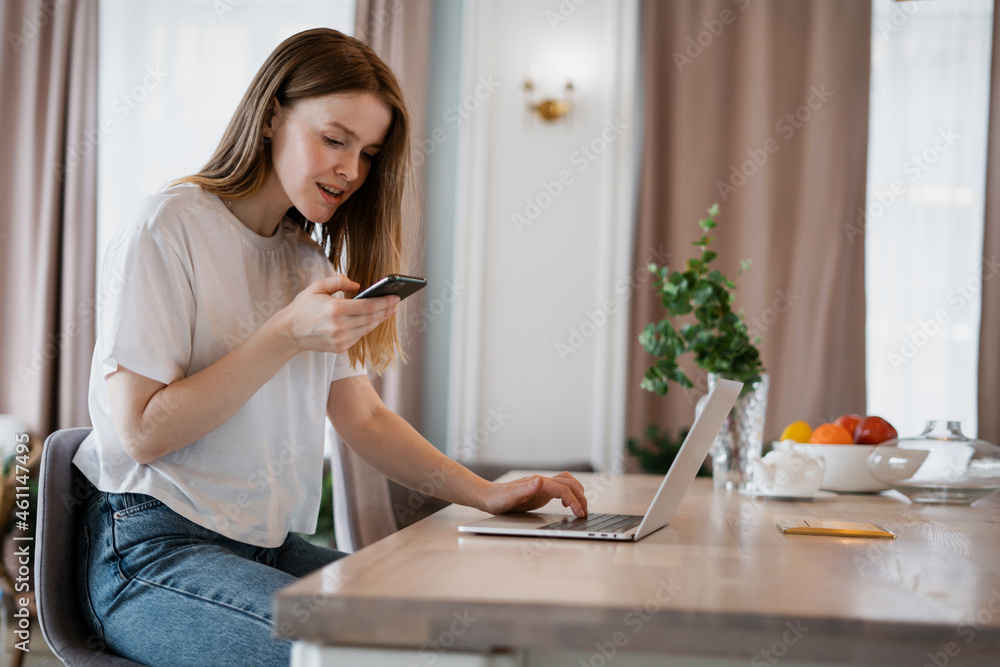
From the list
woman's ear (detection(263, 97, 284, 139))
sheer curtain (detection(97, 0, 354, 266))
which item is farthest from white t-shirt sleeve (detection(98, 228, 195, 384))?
sheer curtain (detection(97, 0, 354, 266))

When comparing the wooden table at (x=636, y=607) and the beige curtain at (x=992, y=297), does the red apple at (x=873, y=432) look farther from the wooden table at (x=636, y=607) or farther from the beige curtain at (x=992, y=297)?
the beige curtain at (x=992, y=297)

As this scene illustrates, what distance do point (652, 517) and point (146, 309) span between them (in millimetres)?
731

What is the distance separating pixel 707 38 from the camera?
3336 millimetres

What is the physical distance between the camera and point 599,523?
107 centimetres

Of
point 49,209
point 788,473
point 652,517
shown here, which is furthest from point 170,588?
point 49,209

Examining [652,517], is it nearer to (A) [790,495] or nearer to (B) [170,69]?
(A) [790,495]

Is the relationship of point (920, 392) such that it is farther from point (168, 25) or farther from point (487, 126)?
point (168, 25)

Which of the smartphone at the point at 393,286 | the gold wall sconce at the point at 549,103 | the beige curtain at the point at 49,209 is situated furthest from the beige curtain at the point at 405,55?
the smartphone at the point at 393,286

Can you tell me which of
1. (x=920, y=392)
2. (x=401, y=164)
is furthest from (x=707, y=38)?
(x=401, y=164)

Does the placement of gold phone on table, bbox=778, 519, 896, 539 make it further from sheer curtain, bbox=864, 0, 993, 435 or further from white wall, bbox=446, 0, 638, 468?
sheer curtain, bbox=864, 0, 993, 435

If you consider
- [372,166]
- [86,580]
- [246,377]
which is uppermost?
[372,166]

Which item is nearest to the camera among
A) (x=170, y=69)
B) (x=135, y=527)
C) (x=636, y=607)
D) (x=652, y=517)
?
(x=636, y=607)

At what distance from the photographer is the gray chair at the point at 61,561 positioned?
1051mm

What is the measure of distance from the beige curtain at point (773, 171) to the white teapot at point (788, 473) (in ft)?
5.93
